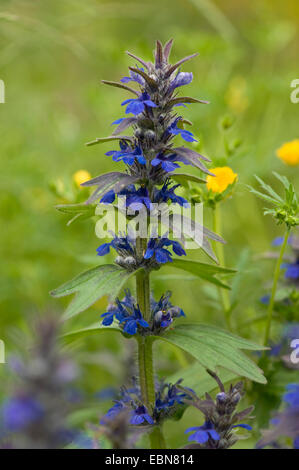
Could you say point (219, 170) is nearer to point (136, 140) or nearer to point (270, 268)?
point (136, 140)

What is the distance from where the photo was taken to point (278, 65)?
4.29m

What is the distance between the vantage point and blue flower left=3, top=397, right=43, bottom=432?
2.28 feet

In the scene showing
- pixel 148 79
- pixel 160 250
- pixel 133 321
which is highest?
pixel 148 79

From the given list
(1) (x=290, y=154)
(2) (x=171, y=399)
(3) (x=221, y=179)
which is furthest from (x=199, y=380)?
(1) (x=290, y=154)

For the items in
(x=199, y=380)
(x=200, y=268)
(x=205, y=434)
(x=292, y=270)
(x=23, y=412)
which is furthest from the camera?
(x=292, y=270)

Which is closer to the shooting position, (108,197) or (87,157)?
(108,197)

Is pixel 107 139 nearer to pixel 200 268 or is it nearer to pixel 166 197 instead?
pixel 166 197

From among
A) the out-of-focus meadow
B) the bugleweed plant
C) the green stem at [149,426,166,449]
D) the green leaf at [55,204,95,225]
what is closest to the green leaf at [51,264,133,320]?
the bugleweed plant

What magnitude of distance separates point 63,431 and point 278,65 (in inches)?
159

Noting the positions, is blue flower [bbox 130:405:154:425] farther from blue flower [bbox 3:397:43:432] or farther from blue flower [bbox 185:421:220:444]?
blue flower [bbox 3:397:43:432]

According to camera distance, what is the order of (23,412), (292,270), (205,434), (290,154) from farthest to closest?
(290,154) < (292,270) < (205,434) < (23,412)

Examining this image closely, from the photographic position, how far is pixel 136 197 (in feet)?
3.35

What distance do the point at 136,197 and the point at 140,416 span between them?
0.39 m

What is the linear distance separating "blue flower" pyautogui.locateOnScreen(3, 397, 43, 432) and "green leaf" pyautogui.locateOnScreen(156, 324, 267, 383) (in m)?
0.35
